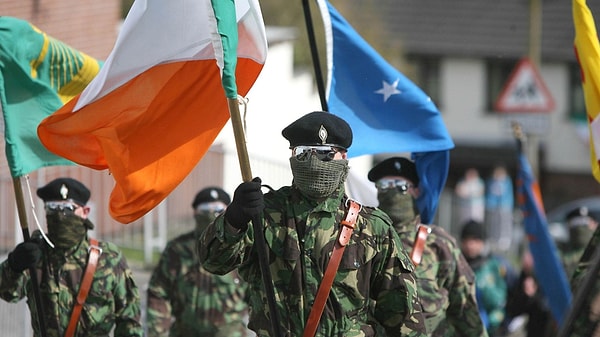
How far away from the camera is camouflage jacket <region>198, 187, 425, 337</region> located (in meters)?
6.70

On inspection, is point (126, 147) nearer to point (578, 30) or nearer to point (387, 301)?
point (387, 301)

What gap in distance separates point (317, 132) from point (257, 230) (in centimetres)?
66

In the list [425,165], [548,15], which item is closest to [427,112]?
[425,165]

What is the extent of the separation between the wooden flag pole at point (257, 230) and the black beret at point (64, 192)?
280 centimetres

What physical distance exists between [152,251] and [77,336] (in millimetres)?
7531

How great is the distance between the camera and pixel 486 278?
532 inches

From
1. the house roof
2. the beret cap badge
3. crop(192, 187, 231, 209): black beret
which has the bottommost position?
crop(192, 187, 231, 209): black beret

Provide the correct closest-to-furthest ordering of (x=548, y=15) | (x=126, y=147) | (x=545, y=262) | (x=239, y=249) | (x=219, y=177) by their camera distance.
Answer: (x=239, y=249), (x=126, y=147), (x=545, y=262), (x=219, y=177), (x=548, y=15)

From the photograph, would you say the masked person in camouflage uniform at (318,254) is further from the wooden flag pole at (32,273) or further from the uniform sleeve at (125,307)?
the uniform sleeve at (125,307)

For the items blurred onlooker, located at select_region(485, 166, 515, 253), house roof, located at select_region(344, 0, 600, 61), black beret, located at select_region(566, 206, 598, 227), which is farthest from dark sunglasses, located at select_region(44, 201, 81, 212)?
house roof, located at select_region(344, 0, 600, 61)

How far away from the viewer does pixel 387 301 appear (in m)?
6.88

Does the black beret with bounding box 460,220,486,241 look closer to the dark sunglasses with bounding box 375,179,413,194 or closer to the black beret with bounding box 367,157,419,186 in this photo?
the black beret with bounding box 367,157,419,186

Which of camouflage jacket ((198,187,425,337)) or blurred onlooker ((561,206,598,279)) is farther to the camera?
blurred onlooker ((561,206,598,279))

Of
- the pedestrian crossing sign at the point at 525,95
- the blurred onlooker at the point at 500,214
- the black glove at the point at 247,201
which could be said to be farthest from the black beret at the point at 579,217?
the blurred onlooker at the point at 500,214
